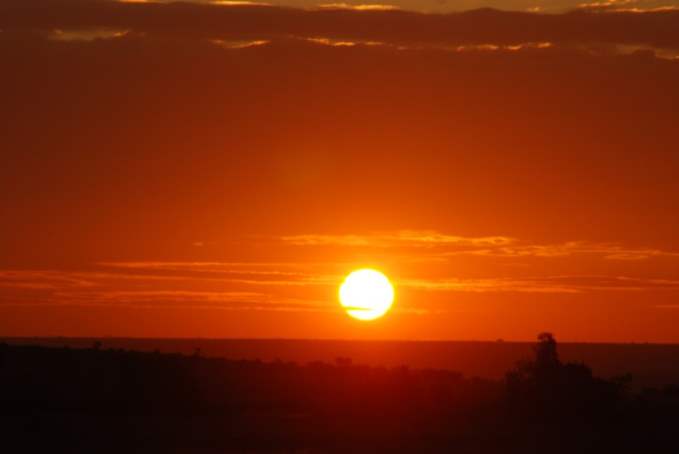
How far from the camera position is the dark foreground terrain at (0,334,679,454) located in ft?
111

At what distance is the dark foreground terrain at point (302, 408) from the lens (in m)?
33.8

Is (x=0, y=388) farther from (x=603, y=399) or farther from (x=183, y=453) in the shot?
(x=603, y=399)

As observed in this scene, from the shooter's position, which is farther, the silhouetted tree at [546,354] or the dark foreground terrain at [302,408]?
the silhouetted tree at [546,354]

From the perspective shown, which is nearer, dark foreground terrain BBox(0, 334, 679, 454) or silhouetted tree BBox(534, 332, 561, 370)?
dark foreground terrain BBox(0, 334, 679, 454)

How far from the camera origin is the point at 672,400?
50781 mm

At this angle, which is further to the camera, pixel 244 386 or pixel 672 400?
pixel 672 400

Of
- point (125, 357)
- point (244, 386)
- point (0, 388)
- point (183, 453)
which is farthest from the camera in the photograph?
point (125, 357)

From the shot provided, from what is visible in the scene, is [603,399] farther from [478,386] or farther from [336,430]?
[336,430]

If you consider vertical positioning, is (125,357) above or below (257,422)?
above

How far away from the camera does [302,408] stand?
136 ft

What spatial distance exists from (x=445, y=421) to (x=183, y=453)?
10.5 meters

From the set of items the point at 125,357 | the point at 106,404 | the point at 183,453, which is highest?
the point at 125,357

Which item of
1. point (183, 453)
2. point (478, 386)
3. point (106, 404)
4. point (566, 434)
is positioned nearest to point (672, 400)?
point (478, 386)

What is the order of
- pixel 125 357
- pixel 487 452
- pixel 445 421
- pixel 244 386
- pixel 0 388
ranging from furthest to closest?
pixel 125 357 → pixel 244 386 → pixel 0 388 → pixel 445 421 → pixel 487 452
